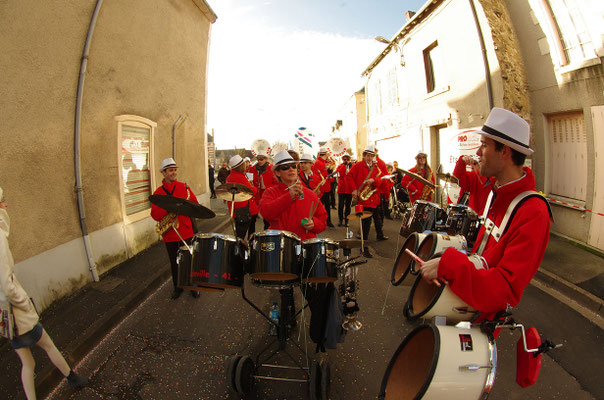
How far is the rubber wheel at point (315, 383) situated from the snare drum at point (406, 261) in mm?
1030

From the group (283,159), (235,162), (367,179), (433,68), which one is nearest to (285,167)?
(283,159)

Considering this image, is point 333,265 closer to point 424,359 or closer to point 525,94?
point 424,359

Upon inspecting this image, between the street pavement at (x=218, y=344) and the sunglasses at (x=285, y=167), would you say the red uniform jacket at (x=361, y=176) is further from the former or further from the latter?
the sunglasses at (x=285, y=167)

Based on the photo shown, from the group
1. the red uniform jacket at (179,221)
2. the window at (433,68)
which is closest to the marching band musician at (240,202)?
the red uniform jacket at (179,221)

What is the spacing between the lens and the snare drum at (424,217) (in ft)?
14.2

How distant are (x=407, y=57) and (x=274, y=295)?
1219 cm

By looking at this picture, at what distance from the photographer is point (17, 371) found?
3.19 m

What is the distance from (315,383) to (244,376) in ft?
2.17

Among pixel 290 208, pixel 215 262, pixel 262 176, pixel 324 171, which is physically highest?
pixel 324 171

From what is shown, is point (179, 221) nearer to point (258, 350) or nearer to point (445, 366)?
point (258, 350)

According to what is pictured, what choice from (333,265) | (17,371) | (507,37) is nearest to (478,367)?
(333,265)

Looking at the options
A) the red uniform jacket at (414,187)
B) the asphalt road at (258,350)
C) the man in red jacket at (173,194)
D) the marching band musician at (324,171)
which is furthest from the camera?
the marching band musician at (324,171)

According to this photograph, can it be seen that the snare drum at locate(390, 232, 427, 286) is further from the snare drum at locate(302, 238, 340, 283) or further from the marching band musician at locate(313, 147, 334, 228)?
the marching band musician at locate(313, 147, 334, 228)

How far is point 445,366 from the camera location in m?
1.50
